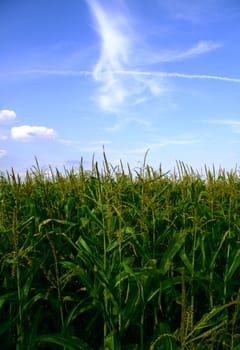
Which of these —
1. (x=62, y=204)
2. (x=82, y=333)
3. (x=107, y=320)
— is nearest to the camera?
(x=107, y=320)

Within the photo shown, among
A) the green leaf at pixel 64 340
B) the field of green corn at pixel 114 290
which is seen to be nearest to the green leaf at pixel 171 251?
the field of green corn at pixel 114 290

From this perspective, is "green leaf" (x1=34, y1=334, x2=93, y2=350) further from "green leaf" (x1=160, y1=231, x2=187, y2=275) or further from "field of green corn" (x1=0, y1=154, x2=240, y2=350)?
"green leaf" (x1=160, y1=231, x2=187, y2=275)

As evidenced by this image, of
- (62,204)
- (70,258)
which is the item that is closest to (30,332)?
(70,258)

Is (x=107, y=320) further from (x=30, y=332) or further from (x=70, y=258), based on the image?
(x=70, y=258)

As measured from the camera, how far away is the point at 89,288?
248 centimetres

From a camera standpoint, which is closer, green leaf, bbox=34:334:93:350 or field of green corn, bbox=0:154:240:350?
green leaf, bbox=34:334:93:350

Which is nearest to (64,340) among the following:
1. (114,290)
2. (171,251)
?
(114,290)

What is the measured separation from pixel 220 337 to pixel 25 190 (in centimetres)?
279

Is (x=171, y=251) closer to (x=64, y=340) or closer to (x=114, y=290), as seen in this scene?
(x=114, y=290)

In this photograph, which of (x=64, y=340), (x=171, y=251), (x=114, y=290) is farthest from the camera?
(x=171, y=251)

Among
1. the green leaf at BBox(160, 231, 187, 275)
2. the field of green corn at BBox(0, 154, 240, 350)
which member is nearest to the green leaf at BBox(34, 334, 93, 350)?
the field of green corn at BBox(0, 154, 240, 350)

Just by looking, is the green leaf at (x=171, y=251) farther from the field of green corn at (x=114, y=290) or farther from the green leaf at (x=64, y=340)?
the green leaf at (x=64, y=340)

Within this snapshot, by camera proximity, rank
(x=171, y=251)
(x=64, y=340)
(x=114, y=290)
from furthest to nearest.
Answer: (x=171, y=251)
(x=114, y=290)
(x=64, y=340)

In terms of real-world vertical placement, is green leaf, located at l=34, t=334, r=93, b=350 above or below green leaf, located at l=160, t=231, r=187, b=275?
below
